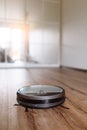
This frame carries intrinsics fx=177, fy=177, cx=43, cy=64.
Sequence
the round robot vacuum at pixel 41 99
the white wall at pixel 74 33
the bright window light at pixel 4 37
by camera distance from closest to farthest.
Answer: the round robot vacuum at pixel 41 99 < the white wall at pixel 74 33 < the bright window light at pixel 4 37

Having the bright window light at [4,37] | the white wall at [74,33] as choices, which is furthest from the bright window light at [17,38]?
the white wall at [74,33]

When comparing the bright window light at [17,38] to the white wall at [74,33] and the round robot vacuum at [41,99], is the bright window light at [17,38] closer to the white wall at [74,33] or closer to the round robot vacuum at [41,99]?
the white wall at [74,33]

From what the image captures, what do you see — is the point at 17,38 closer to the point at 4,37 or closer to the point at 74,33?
the point at 4,37

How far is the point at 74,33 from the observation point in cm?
398

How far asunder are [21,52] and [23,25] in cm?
72

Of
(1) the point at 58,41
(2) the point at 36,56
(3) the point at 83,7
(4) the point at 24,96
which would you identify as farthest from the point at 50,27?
(4) the point at 24,96

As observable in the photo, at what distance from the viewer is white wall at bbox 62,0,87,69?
3.58m

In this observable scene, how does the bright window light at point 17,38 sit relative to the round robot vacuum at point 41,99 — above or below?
above

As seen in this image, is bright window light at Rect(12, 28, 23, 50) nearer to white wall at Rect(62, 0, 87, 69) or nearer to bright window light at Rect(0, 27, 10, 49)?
bright window light at Rect(0, 27, 10, 49)

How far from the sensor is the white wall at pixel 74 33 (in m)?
3.58

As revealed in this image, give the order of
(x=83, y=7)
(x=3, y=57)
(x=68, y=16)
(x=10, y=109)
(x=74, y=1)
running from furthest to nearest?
1. (x=3, y=57)
2. (x=68, y=16)
3. (x=74, y=1)
4. (x=83, y=7)
5. (x=10, y=109)

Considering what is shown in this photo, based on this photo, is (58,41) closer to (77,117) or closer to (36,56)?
(36,56)

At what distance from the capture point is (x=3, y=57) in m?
4.67

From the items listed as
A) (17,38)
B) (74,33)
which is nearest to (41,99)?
(74,33)
